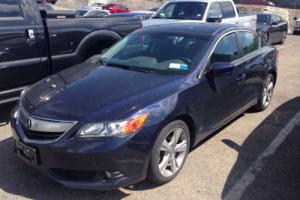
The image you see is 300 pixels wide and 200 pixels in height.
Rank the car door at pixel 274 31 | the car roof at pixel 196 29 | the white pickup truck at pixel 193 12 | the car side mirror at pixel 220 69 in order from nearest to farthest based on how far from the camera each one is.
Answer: the car side mirror at pixel 220 69
the car roof at pixel 196 29
the white pickup truck at pixel 193 12
the car door at pixel 274 31

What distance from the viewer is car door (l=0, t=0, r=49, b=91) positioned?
530cm

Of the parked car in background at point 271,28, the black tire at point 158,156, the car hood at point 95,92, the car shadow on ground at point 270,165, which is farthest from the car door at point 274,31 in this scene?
the black tire at point 158,156

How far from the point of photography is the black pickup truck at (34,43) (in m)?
5.36

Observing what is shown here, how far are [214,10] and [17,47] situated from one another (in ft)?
22.2

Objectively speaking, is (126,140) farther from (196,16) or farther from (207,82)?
(196,16)

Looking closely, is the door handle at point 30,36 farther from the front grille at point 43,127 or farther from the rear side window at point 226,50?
the rear side window at point 226,50

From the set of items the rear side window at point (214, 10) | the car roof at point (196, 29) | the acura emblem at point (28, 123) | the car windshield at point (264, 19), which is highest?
the car roof at point (196, 29)

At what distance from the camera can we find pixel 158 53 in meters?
4.74

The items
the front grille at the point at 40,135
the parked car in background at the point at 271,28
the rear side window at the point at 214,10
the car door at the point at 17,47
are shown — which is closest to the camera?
the front grille at the point at 40,135

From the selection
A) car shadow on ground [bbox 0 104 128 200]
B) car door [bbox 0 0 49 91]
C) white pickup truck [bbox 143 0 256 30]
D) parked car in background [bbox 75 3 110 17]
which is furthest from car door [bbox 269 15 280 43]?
car shadow on ground [bbox 0 104 128 200]

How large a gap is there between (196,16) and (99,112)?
7496mm

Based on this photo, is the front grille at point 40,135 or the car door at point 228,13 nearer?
the front grille at point 40,135

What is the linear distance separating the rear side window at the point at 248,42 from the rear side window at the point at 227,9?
5466 mm

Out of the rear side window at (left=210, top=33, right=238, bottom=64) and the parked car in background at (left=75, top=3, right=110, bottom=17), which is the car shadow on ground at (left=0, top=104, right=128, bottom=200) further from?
the parked car in background at (left=75, top=3, right=110, bottom=17)
